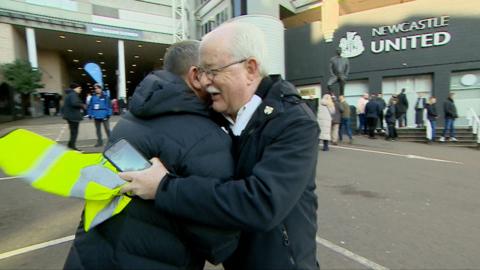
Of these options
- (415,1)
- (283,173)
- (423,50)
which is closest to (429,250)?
(283,173)

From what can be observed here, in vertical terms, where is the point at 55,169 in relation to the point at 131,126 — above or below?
below

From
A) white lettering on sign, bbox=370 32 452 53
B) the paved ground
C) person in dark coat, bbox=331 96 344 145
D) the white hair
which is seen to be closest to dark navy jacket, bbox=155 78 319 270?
the white hair

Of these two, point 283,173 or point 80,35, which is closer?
point 283,173

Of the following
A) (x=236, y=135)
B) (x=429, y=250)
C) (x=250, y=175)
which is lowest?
(x=429, y=250)

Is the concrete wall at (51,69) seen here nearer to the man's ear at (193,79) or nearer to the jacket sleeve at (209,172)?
the man's ear at (193,79)

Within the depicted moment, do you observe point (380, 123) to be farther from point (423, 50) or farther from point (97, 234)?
point (97, 234)

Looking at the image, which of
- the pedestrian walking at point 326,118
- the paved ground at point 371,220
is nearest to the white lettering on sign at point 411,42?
the pedestrian walking at point 326,118

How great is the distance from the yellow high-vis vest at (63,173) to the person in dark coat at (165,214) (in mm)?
53

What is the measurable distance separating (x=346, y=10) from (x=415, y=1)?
505 centimetres

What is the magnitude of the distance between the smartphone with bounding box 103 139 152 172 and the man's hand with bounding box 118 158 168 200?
0.07 ft

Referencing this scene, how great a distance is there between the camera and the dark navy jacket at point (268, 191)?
116 cm

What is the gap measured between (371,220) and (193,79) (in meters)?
3.67

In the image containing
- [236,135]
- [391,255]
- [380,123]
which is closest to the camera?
[236,135]

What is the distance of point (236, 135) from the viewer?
141 centimetres
